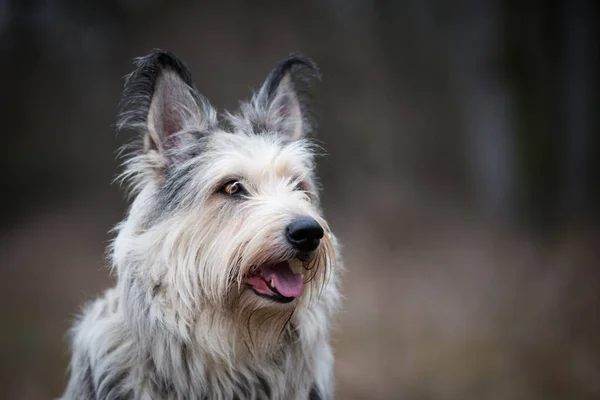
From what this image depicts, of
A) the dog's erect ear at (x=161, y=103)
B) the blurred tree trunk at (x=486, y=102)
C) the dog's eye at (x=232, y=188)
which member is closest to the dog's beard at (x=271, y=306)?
the dog's eye at (x=232, y=188)

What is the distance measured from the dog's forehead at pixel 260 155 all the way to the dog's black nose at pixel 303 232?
0.45 meters

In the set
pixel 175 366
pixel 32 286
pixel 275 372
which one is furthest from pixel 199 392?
pixel 32 286

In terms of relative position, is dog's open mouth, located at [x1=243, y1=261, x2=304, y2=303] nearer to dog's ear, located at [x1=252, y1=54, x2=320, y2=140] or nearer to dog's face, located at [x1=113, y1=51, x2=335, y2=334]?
dog's face, located at [x1=113, y1=51, x2=335, y2=334]

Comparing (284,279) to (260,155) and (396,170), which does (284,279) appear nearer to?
(260,155)

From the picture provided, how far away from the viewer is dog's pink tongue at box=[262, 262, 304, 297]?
2680 mm

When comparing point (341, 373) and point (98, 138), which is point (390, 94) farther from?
point (341, 373)

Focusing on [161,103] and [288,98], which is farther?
[288,98]

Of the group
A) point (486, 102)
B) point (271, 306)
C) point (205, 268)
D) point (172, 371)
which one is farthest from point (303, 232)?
point (486, 102)

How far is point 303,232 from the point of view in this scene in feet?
8.45

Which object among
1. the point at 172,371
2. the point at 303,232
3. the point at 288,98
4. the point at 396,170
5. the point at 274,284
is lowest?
the point at 172,371

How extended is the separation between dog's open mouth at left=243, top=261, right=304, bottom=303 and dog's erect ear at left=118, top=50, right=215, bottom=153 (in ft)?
2.82

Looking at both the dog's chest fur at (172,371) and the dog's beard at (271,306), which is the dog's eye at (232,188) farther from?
the dog's chest fur at (172,371)

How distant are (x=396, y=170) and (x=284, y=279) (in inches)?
349

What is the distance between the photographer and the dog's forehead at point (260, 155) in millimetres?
2908
